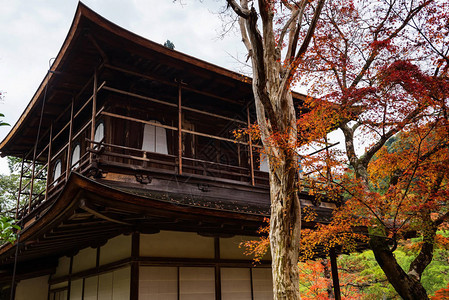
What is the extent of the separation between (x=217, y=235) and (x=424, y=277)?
1133cm

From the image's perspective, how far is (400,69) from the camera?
25.9ft

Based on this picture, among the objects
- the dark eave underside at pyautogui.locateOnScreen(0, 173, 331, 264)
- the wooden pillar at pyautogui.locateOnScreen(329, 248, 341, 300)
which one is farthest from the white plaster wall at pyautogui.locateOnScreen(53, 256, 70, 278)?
the wooden pillar at pyautogui.locateOnScreen(329, 248, 341, 300)

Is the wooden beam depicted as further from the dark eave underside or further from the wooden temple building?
the dark eave underside

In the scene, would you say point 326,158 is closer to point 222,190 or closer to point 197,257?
point 222,190

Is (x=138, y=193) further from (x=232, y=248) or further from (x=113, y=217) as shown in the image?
(x=232, y=248)

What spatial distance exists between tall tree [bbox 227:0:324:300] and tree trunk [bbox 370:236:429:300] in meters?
3.67

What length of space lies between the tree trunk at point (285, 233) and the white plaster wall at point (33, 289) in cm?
897

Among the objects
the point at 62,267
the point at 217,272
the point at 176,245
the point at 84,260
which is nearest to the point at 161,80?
the point at 176,245

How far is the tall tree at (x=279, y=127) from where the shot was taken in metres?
5.54

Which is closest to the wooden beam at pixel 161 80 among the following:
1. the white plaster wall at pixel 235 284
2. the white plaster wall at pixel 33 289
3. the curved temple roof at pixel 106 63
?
the curved temple roof at pixel 106 63

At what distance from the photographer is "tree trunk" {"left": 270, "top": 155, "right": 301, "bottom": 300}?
17.6 ft

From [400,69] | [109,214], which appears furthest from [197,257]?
[400,69]

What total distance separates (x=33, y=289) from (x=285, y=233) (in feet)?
30.8

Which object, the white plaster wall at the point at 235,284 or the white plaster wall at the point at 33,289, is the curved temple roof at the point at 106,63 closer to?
the white plaster wall at the point at 235,284
